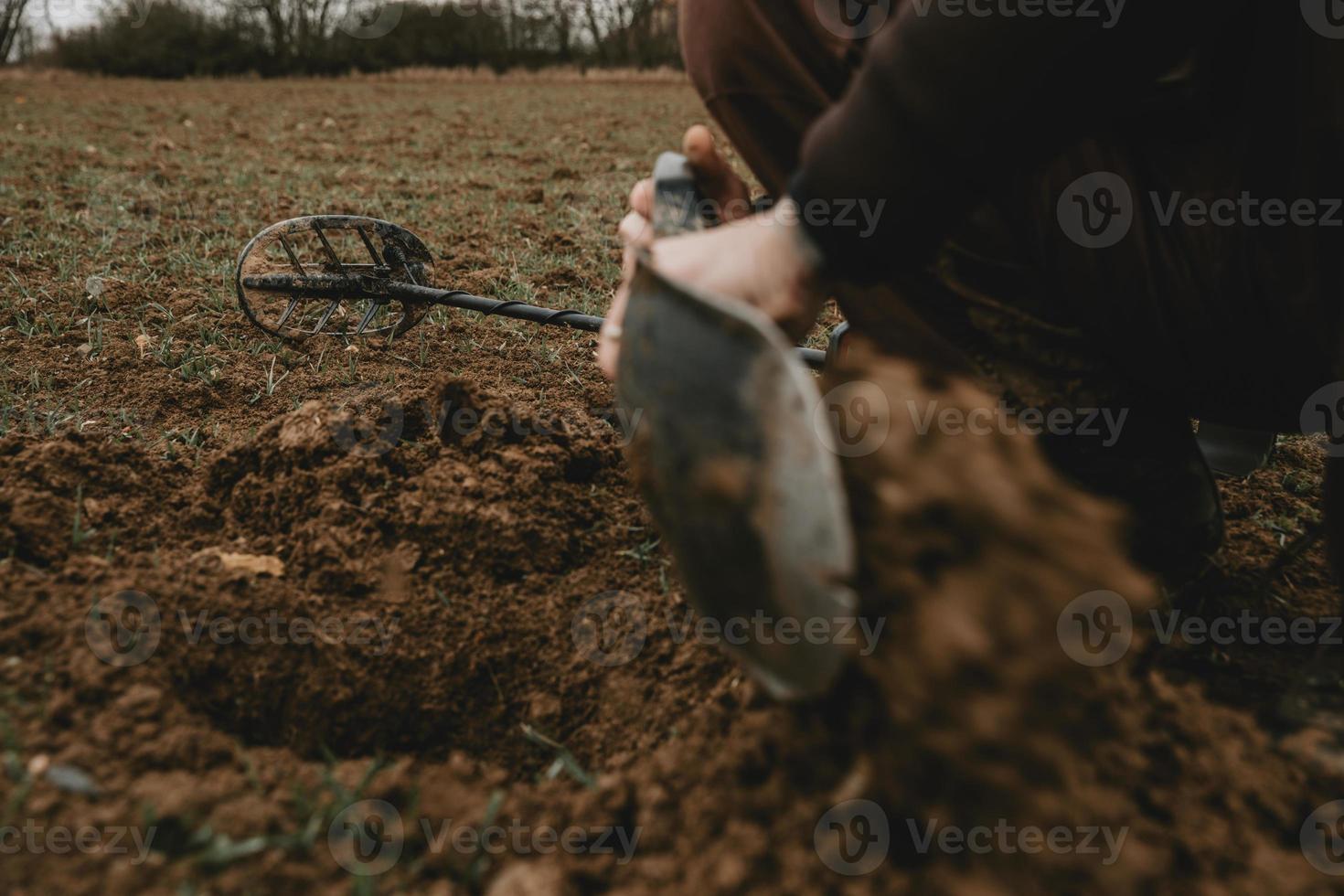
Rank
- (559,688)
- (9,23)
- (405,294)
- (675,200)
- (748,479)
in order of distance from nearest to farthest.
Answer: (748,479) < (675,200) < (559,688) < (405,294) < (9,23)

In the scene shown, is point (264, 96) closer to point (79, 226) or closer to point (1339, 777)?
point (79, 226)

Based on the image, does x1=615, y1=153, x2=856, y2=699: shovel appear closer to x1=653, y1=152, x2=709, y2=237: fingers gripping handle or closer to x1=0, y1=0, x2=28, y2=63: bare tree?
x1=653, y1=152, x2=709, y2=237: fingers gripping handle

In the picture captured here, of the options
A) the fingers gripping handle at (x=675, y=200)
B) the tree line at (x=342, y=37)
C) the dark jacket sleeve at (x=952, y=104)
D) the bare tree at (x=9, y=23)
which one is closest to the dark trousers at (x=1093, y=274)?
the dark jacket sleeve at (x=952, y=104)

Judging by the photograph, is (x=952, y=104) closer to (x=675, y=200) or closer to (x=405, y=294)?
(x=675, y=200)

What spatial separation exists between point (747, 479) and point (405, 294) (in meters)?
1.93

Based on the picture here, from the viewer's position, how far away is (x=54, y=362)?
238cm

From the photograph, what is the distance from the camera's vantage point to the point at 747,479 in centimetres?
72

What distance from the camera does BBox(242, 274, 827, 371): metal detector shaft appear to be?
6.68 feet

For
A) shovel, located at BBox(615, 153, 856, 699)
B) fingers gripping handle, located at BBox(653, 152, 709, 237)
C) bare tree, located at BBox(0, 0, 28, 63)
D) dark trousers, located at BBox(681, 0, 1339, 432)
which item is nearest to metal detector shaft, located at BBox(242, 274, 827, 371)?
dark trousers, located at BBox(681, 0, 1339, 432)

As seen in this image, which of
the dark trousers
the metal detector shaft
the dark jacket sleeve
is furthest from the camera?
the metal detector shaft

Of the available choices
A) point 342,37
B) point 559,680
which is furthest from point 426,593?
point 342,37

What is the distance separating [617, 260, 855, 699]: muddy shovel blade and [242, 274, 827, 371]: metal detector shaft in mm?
1127

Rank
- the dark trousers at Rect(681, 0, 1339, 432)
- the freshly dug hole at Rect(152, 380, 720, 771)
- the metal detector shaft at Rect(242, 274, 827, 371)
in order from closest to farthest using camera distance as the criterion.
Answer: the dark trousers at Rect(681, 0, 1339, 432), the freshly dug hole at Rect(152, 380, 720, 771), the metal detector shaft at Rect(242, 274, 827, 371)

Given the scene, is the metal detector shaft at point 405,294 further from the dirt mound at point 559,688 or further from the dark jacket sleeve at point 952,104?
the dark jacket sleeve at point 952,104
